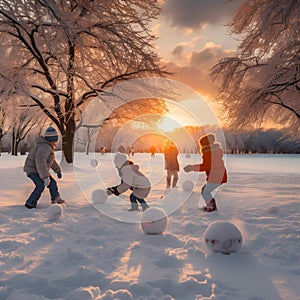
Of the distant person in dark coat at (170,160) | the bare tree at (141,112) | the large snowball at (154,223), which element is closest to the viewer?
the large snowball at (154,223)

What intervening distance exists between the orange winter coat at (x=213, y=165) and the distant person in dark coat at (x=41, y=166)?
10.8 feet

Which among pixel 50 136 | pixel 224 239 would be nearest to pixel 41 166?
pixel 50 136

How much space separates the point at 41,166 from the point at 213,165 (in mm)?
3831

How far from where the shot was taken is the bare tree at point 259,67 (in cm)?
897

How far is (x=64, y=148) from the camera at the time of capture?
15.5m

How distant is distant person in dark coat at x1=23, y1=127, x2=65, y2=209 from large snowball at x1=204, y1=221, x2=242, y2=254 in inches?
152

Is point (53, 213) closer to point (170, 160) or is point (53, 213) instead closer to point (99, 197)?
point (99, 197)

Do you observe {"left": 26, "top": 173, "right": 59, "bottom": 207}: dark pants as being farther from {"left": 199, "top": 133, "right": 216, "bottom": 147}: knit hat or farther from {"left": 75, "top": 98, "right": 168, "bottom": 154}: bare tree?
{"left": 75, "top": 98, "right": 168, "bottom": 154}: bare tree

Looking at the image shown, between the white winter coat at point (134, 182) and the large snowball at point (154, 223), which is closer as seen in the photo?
the large snowball at point (154, 223)

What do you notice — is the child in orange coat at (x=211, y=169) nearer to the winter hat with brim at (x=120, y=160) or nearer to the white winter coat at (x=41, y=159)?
the winter hat with brim at (x=120, y=160)

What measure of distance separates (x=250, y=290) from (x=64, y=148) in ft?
45.7

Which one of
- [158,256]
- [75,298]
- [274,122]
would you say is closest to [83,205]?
[158,256]

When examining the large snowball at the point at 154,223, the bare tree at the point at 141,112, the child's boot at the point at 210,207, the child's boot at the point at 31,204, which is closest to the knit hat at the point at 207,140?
the child's boot at the point at 210,207

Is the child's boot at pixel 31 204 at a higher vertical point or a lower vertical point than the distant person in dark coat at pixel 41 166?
lower
